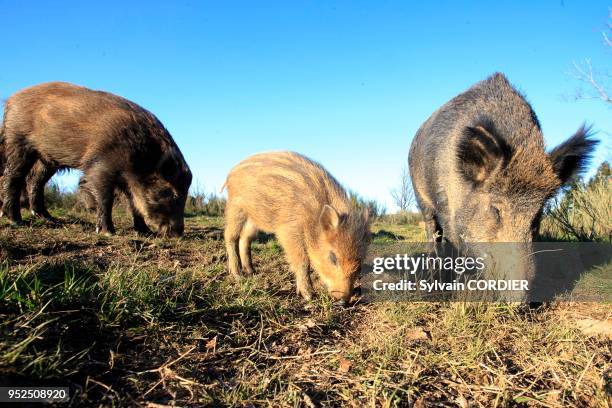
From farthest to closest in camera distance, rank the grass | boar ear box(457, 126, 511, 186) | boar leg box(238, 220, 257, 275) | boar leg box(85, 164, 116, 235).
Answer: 1. boar leg box(85, 164, 116, 235)
2. boar leg box(238, 220, 257, 275)
3. boar ear box(457, 126, 511, 186)
4. the grass

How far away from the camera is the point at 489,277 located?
4.03 metres

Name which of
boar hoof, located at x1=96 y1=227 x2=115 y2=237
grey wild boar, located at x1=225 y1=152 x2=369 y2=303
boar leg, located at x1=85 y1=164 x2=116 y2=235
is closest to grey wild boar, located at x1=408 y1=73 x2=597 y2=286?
grey wild boar, located at x1=225 y1=152 x2=369 y2=303

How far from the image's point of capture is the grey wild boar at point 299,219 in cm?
408

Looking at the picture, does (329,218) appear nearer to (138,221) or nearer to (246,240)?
(246,240)

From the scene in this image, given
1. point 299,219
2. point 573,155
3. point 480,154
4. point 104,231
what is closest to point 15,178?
point 104,231

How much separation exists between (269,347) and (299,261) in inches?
58.4

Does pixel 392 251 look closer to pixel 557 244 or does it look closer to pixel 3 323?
pixel 557 244

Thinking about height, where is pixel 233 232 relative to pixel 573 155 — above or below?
below

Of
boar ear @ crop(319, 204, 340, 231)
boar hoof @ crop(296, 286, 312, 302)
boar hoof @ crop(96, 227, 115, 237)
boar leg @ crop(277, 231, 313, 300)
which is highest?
boar ear @ crop(319, 204, 340, 231)

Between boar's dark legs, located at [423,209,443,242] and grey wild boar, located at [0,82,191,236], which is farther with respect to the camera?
grey wild boar, located at [0,82,191,236]

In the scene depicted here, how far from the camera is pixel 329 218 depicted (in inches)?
164

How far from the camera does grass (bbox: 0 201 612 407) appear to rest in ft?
7.54

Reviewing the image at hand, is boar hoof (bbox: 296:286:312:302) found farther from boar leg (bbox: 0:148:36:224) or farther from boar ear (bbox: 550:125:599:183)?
boar leg (bbox: 0:148:36:224)

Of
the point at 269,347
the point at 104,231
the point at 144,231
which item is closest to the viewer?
the point at 269,347
